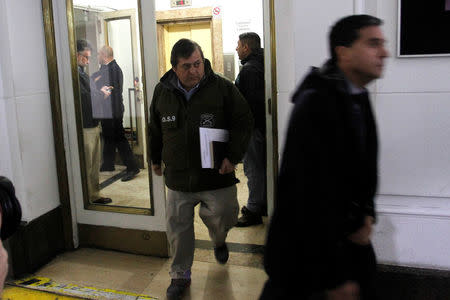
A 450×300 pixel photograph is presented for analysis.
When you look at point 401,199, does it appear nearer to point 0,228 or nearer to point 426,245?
point 426,245

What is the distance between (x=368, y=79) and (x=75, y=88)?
267 cm

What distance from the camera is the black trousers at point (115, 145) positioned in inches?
153

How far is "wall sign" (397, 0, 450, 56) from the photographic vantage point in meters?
2.69

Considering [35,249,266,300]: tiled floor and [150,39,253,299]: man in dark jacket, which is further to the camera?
[35,249,266,300]: tiled floor

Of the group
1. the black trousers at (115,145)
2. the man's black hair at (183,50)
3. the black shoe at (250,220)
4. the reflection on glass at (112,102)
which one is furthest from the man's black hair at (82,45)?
the black shoe at (250,220)

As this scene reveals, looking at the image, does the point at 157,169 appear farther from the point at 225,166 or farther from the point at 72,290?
the point at 72,290

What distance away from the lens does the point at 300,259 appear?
1526 millimetres

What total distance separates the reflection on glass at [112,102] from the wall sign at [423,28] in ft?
6.24

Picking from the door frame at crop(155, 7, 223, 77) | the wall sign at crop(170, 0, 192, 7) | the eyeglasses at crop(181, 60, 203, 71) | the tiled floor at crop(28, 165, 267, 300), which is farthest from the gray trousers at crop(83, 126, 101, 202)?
the wall sign at crop(170, 0, 192, 7)

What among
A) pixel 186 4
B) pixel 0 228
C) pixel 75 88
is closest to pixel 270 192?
pixel 75 88

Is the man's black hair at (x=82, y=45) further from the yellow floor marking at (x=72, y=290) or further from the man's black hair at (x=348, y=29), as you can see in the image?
the man's black hair at (x=348, y=29)

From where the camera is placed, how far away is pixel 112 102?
381 cm

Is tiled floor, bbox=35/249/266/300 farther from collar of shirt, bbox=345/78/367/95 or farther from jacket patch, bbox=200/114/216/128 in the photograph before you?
collar of shirt, bbox=345/78/367/95

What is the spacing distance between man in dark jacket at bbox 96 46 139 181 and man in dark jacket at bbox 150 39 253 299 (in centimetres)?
65
